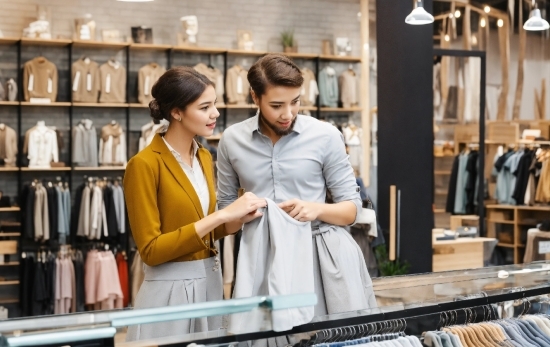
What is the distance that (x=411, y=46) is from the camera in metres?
6.45

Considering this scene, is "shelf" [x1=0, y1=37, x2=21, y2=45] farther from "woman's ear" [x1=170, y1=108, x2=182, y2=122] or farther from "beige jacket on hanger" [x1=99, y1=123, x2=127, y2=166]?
"woman's ear" [x1=170, y1=108, x2=182, y2=122]

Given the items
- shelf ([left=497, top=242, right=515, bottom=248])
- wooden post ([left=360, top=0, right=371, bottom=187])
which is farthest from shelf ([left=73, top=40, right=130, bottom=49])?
shelf ([left=497, top=242, right=515, bottom=248])

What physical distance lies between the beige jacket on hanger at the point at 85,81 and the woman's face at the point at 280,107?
6.72 metres

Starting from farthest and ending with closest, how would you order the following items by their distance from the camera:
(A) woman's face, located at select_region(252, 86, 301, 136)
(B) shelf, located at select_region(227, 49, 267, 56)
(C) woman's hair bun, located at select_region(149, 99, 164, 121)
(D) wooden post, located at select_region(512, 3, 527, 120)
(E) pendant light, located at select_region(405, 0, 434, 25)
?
(D) wooden post, located at select_region(512, 3, 527, 120) → (B) shelf, located at select_region(227, 49, 267, 56) → (E) pendant light, located at select_region(405, 0, 434, 25) → (C) woman's hair bun, located at select_region(149, 99, 164, 121) → (A) woman's face, located at select_region(252, 86, 301, 136)

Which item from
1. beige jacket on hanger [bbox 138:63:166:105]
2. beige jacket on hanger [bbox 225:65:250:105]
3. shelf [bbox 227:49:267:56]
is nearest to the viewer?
beige jacket on hanger [bbox 138:63:166:105]

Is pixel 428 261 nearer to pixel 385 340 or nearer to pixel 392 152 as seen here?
pixel 392 152

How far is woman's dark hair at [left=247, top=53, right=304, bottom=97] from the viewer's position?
7.56 feet

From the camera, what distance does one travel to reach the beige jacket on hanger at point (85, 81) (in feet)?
28.6

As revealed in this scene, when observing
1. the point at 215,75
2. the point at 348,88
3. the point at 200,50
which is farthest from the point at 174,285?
the point at 348,88

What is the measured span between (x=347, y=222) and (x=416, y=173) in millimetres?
4098

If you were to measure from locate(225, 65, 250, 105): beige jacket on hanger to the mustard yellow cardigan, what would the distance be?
22.8 ft

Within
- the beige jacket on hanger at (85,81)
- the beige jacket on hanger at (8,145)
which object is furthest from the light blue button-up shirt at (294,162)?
the beige jacket on hanger at (85,81)

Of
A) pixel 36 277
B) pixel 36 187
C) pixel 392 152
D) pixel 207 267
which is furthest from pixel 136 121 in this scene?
pixel 207 267

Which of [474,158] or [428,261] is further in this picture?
[474,158]
